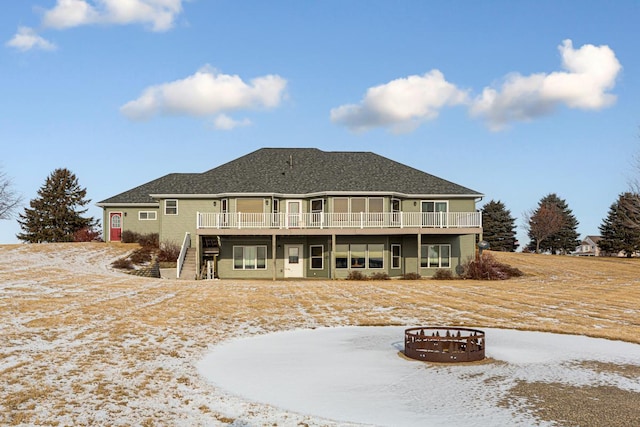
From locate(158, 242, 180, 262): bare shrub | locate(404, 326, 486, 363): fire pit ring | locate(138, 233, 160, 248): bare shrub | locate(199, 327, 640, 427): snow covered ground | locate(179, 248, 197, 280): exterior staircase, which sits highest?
locate(138, 233, 160, 248): bare shrub

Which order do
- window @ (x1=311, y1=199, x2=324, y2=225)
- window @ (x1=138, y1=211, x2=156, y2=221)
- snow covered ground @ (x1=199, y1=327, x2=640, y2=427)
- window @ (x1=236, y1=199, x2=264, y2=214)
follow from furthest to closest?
window @ (x1=138, y1=211, x2=156, y2=221), window @ (x1=236, y1=199, x2=264, y2=214), window @ (x1=311, y1=199, x2=324, y2=225), snow covered ground @ (x1=199, y1=327, x2=640, y2=427)

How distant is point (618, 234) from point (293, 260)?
52.3 m

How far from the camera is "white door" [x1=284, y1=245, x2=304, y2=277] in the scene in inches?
1377

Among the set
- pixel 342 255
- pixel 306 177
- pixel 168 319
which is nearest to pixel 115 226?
pixel 306 177

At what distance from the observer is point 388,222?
33.2 metres

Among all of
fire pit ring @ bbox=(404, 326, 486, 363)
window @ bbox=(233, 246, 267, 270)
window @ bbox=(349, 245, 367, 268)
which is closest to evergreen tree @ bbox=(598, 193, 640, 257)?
window @ bbox=(349, 245, 367, 268)

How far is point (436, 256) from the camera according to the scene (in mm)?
35406

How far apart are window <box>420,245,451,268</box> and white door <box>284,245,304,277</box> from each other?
7.76 meters

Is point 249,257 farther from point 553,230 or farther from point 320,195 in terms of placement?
point 553,230

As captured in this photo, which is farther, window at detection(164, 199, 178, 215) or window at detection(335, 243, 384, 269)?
window at detection(164, 199, 178, 215)

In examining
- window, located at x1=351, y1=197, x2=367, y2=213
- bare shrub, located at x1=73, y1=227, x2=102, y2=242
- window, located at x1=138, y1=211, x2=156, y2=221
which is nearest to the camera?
window, located at x1=351, y1=197, x2=367, y2=213

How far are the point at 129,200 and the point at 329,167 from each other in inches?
598

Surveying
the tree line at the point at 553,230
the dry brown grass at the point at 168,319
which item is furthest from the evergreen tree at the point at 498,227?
the dry brown grass at the point at 168,319

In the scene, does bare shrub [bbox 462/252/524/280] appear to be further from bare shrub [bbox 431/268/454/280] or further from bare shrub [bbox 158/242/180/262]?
bare shrub [bbox 158/242/180/262]
